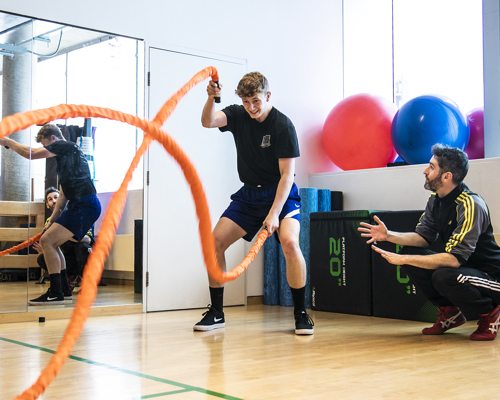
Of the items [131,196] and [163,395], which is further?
[131,196]

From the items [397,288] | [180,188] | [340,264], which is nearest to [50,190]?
[180,188]

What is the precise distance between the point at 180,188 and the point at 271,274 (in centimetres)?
113

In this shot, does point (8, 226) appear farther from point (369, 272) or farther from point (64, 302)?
point (369, 272)

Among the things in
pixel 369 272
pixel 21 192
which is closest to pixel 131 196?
pixel 21 192

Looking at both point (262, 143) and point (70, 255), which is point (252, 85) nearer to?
point (262, 143)

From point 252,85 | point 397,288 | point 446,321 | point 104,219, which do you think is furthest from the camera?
point 397,288

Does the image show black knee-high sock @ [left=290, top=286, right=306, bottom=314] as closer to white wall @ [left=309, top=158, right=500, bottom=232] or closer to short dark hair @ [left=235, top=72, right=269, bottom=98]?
short dark hair @ [left=235, top=72, right=269, bottom=98]

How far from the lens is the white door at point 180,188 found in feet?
15.5

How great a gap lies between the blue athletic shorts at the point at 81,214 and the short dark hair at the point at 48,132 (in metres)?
0.49

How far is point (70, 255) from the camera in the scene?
4.38m

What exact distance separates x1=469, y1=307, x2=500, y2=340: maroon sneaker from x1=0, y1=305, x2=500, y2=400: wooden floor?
A: 6cm

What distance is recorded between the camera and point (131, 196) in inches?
187

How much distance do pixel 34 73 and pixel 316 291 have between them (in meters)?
2.66

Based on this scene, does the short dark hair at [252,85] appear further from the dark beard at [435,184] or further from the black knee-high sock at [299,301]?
the black knee-high sock at [299,301]
